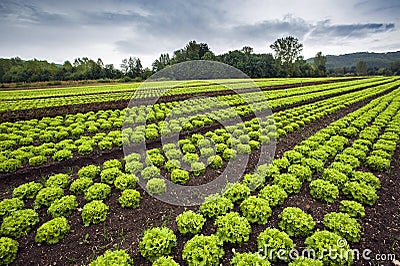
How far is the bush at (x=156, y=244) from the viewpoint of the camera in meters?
5.38

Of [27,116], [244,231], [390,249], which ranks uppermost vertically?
[27,116]

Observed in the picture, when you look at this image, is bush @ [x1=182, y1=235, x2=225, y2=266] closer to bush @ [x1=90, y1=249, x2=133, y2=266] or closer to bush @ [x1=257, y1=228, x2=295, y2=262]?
bush @ [x1=257, y1=228, x2=295, y2=262]

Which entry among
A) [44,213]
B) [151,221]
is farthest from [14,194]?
[151,221]

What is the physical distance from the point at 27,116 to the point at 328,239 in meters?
22.5

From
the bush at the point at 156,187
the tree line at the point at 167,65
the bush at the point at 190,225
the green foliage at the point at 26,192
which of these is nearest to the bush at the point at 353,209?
the bush at the point at 190,225

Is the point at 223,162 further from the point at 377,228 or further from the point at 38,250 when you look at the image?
the point at 38,250

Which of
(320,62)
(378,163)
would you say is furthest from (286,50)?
(378,163)

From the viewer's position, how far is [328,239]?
541 centimetres

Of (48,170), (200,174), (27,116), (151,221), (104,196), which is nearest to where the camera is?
(151,221)

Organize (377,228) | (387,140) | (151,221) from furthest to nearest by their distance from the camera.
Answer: (387,140) → (151,221) → (377,228)

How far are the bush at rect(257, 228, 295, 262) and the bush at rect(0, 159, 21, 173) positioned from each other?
10467 millimetres

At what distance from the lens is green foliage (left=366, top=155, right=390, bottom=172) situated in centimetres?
940

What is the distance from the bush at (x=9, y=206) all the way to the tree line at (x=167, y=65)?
68.7 metres

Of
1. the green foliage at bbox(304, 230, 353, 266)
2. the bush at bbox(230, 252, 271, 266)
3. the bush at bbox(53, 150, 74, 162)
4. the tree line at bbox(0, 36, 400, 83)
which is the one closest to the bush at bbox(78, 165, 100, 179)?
the bush at bbox(53, 150, 74, 162)
